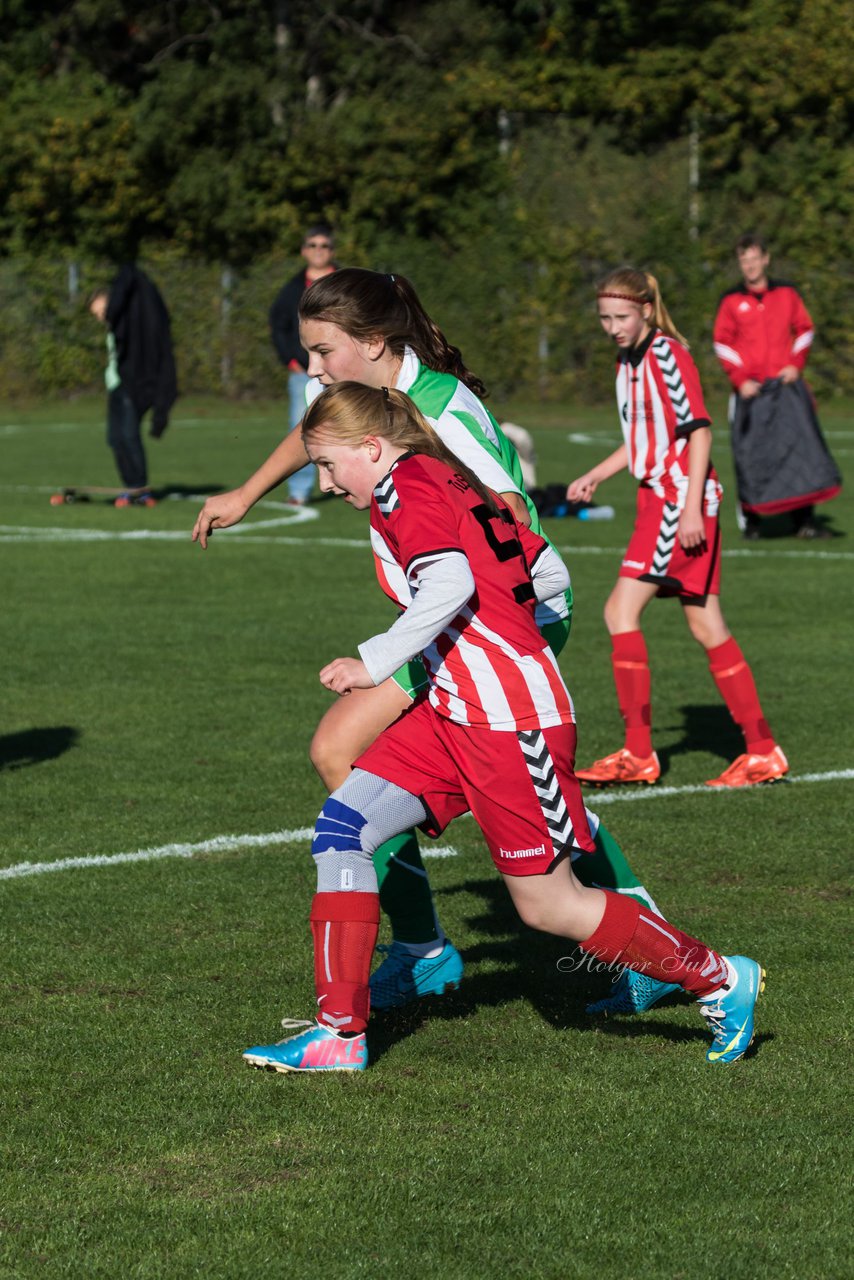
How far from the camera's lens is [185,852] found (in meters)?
6.23

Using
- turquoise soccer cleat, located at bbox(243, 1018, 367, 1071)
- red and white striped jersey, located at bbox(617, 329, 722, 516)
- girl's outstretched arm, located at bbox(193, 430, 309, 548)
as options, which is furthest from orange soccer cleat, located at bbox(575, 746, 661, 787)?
turquoise soccer cleat, located at bbox(243, 1018, 367, 1071)

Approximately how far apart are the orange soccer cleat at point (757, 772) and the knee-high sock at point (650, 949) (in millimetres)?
3015

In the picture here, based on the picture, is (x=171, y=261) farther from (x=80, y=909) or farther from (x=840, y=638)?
(x=80, y=909)

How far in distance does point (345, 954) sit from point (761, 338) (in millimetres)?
11598

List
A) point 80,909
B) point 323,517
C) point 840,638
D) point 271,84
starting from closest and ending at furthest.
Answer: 1. point 80,909
2. point 840,638
3. point 323,517
4. point 271,84

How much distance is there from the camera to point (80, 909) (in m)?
5.57

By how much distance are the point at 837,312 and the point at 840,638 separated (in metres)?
22.9

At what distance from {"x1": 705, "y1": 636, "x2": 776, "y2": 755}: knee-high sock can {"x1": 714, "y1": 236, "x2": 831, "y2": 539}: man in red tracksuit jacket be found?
7.74m

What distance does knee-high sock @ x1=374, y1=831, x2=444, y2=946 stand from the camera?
4.72 metres

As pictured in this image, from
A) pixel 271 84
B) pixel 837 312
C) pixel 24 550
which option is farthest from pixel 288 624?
pixel 271 84

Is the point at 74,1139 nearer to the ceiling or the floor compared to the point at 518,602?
nearer to the floor

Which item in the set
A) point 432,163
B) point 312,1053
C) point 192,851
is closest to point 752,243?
point 192,851

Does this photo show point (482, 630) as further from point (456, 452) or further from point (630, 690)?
point (630, 690)

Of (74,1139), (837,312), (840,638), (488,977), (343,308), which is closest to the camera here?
(74,1139)
